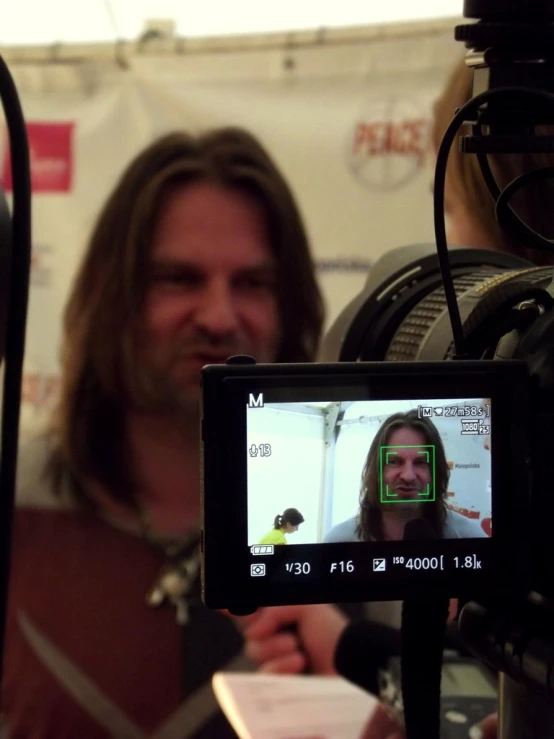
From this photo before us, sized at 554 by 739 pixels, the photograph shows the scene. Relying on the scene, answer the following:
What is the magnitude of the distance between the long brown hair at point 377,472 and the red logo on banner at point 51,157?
1.35 metres

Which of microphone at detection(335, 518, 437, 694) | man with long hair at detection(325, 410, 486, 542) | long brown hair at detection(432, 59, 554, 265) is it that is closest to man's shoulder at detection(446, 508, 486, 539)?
man with long hair at detection(325, 410, 486, 542)

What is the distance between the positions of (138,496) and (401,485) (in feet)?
4.50

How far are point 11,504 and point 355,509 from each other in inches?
6.5

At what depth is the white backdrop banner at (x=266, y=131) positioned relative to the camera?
5.48ft

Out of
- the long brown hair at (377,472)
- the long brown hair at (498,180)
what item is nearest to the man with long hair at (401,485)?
the long brown hair at (377,472)

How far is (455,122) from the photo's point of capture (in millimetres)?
500

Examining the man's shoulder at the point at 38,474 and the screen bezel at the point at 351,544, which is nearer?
the screen bezel at the point at 351,544

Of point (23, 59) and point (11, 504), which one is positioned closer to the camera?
point (11, 504)

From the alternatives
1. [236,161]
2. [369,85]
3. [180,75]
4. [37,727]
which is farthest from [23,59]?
[37,727]

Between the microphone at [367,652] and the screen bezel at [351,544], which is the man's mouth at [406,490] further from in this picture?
the microphone at [367,652]

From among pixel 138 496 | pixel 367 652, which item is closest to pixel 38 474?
pixel 138 496

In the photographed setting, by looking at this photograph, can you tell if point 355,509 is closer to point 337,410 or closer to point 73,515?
point 337,410

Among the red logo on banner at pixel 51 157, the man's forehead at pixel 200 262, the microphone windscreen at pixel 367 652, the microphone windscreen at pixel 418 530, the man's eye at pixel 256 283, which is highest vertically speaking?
the red logo on banner at pixel 51 157

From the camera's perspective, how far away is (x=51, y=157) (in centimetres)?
171
